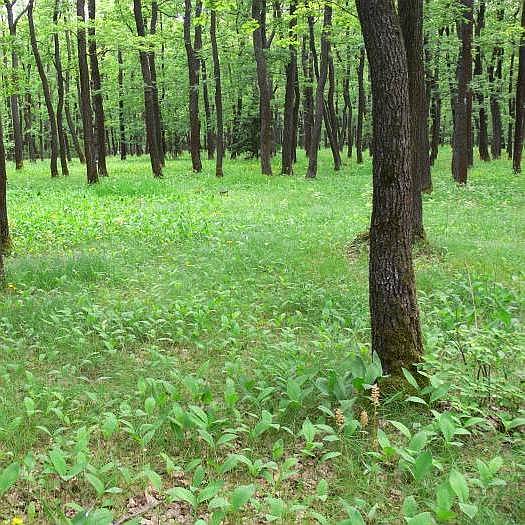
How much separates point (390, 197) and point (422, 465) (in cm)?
202

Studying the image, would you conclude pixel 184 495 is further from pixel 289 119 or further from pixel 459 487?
pixel 289 119

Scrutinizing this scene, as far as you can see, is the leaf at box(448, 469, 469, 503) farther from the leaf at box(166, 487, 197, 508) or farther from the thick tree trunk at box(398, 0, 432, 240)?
the thick tree trunk at box(398, 0, 432, 240)

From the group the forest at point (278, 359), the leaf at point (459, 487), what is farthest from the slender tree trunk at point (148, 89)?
the leaf at point (459, 487)

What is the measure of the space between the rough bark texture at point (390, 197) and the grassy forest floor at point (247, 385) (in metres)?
0.27

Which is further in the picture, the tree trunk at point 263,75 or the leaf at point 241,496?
the tree trunk at point 263,75

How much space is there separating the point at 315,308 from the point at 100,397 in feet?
9.88

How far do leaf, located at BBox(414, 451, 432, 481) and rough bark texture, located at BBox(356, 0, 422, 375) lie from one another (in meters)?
1.19

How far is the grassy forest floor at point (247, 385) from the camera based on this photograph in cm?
327

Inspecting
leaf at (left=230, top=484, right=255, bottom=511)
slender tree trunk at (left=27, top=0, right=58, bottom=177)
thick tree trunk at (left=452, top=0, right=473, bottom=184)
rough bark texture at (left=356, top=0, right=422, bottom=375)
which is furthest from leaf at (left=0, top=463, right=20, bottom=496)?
slender tree trunk at (left=27, top=0, right=58, bottom=177)

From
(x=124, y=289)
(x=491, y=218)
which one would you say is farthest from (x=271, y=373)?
(x=491, y=218)

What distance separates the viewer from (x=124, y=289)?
750 cm

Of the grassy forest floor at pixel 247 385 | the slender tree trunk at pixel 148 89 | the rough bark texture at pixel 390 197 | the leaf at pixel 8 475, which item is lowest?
the grassy forest floor at pixel 247 385

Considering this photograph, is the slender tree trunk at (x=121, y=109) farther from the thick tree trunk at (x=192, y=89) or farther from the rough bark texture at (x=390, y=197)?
the rough bark texture at (x=390, y=197)

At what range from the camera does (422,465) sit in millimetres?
3271
